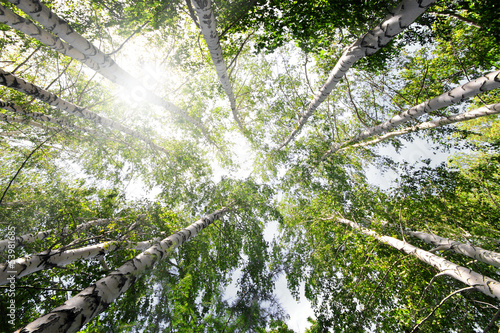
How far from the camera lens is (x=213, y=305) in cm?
457

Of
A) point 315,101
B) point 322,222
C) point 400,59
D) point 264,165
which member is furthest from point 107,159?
point 400,59

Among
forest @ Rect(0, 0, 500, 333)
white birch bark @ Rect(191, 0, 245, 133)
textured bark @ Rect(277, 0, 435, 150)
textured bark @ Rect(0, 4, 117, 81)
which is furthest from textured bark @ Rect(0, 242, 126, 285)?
textured bark @ Rect(277, 0, 435, 150)

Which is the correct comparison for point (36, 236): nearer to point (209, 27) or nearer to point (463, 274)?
point (209, 27)

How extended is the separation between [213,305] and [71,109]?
673 centimetres

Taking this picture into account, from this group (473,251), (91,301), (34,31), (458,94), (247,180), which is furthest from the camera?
(247,180)

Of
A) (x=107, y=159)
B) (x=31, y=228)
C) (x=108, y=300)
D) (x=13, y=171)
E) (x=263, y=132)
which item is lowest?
(x=108, y=300)

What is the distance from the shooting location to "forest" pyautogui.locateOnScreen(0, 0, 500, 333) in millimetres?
3129

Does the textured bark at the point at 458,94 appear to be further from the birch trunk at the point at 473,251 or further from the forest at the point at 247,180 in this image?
the birch trunk at the point at 473,251

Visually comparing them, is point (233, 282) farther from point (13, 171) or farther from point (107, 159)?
point (13, 171)

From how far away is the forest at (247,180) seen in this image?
313 cm

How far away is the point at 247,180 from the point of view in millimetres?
7273

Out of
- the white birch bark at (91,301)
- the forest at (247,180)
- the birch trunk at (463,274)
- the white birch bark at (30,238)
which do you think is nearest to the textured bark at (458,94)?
the forest at (247,180)

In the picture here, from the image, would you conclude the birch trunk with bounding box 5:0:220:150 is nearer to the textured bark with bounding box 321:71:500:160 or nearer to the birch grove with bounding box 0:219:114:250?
→ the birch grove with bounding box 0:219:114:250

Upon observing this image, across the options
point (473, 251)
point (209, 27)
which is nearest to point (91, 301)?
point (209, 27)
